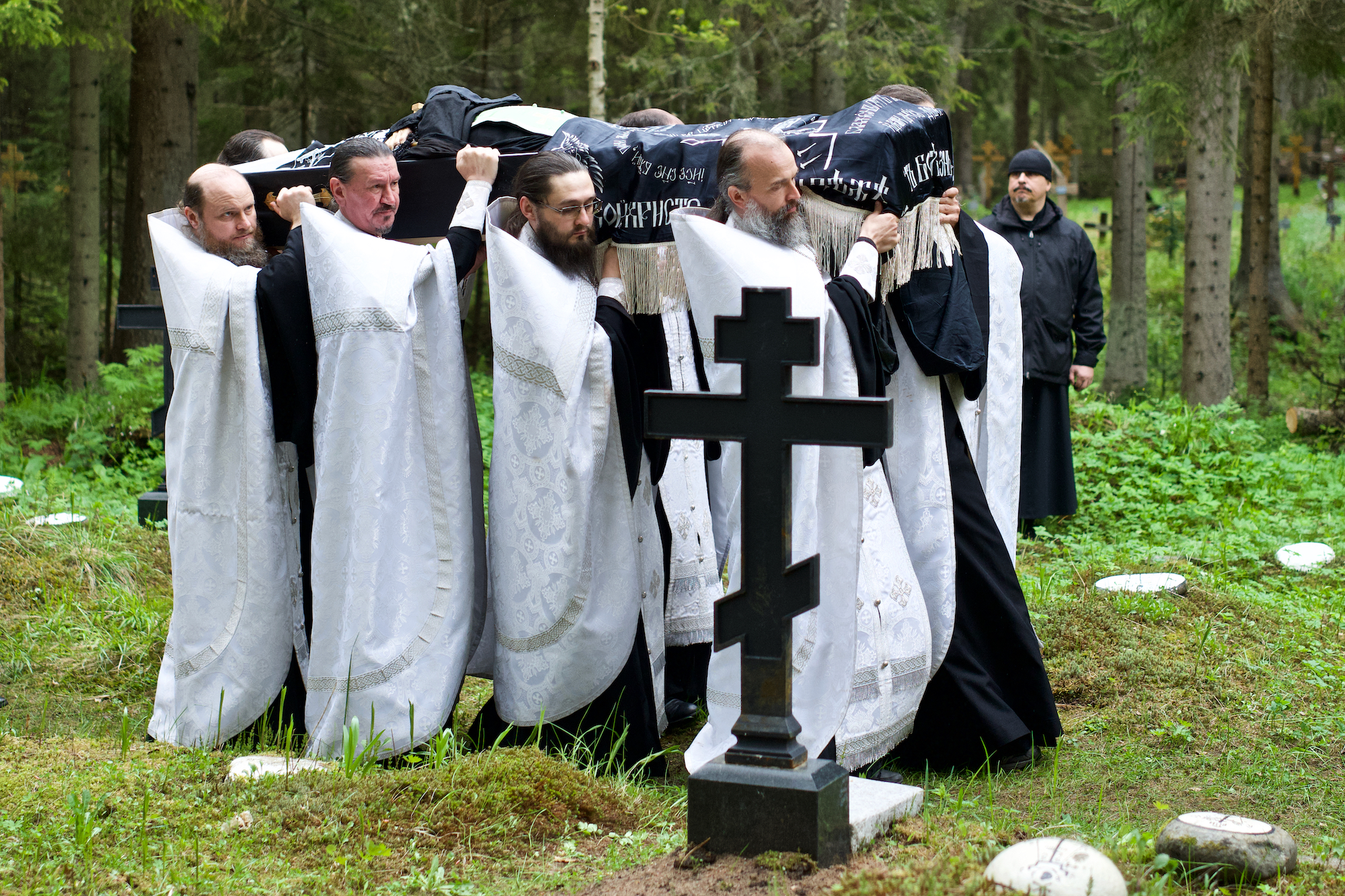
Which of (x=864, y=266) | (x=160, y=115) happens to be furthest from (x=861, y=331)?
(x=160, y=115)

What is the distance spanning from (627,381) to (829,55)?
10.3 meters

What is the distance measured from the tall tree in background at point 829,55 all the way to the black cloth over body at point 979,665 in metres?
9.09

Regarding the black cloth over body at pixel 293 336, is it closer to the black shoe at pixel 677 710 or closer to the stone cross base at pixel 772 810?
the black shoe at pixel 677 710

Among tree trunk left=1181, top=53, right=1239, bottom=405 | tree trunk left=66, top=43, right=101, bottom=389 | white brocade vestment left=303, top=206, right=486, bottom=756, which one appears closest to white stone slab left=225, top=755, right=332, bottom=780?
white brocade vestment left=303, top=206, right=486, bottom=756

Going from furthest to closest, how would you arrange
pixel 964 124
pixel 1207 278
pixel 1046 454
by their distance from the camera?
pixel 964 124 < pixel 1207 278 < pixel 1046 454

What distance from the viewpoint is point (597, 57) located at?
9828 mm

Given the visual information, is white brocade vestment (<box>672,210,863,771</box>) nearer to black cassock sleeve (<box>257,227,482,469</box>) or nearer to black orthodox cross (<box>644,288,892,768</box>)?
black orthodox cross (<box>644,288,892,768</box>)

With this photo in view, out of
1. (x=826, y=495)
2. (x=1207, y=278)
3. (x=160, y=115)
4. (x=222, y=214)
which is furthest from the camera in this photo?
(x=160, y=115)

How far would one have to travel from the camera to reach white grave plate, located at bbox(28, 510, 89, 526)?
6941 mm

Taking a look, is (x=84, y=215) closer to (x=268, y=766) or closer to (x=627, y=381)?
(x=627, y=381)

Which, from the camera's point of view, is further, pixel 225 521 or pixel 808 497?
pixel 225 521

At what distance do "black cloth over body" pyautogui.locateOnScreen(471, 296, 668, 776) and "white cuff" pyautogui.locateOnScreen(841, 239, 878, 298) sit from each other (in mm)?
764

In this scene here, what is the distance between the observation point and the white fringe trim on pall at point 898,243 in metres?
4.00

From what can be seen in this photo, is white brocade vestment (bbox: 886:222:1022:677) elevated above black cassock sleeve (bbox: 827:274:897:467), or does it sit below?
below
